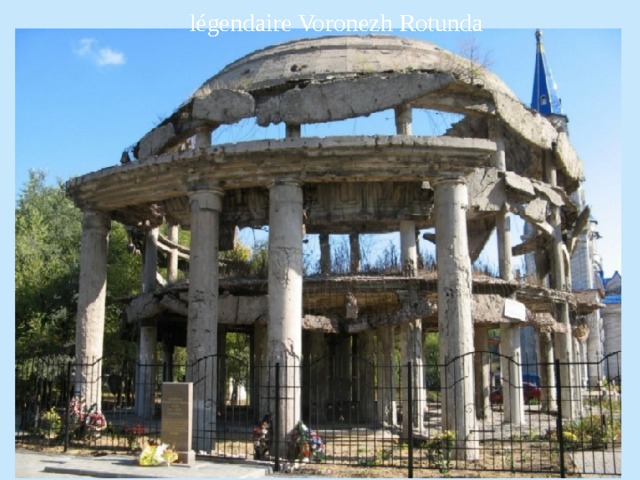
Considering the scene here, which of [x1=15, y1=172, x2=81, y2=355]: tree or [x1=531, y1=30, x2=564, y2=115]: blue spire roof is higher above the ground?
[x1=531, y1=30, x2=564, y2=115]: blue spire roof

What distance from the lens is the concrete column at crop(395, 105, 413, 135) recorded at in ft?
50.8

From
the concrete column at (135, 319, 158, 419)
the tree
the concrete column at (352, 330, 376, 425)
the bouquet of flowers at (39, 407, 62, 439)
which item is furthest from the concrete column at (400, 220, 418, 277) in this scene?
the tree

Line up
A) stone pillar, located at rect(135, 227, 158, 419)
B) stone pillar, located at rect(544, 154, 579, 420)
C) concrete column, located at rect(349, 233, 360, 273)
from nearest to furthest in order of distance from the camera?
concrete column, located at rect(349, 233, 360, 273), stone pillar, located at rect(544, 154, 579, 420), stone pillar, located at rect(135, 227, 158, 419)

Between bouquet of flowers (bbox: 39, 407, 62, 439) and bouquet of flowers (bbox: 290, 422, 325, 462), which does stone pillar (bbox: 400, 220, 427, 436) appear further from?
bouquet of flowers (bbox: 39, 407, 62, 439)

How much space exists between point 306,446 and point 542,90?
50617 millimetres

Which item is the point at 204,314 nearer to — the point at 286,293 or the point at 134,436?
the point at 286,293

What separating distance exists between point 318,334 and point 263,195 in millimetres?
6098

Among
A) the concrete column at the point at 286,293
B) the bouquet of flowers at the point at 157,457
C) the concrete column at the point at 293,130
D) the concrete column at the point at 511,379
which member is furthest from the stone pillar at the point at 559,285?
the bouquet of flowers at the point at 157,457

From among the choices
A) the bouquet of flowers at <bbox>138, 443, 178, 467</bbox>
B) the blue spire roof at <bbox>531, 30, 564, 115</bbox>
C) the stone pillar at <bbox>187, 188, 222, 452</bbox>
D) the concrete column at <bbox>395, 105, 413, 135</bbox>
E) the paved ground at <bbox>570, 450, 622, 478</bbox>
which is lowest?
the paved ground at <bbox>570, 450, 622, 478</bbox>

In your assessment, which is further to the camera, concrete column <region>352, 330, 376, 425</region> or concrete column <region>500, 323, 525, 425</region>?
concrete column <region>352, 330, 376, 425</region>

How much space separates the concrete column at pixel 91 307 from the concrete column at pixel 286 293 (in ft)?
15.4

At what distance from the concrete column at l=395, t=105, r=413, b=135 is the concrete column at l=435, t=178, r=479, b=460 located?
2812mm

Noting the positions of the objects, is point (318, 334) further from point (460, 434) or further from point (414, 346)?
point (460, 434)

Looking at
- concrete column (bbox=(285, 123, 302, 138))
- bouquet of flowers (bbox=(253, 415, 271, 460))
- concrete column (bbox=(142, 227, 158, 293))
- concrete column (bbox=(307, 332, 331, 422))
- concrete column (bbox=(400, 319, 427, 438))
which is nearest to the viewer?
bouquet of flowers (bbox=(253, 415, 271, 460))
